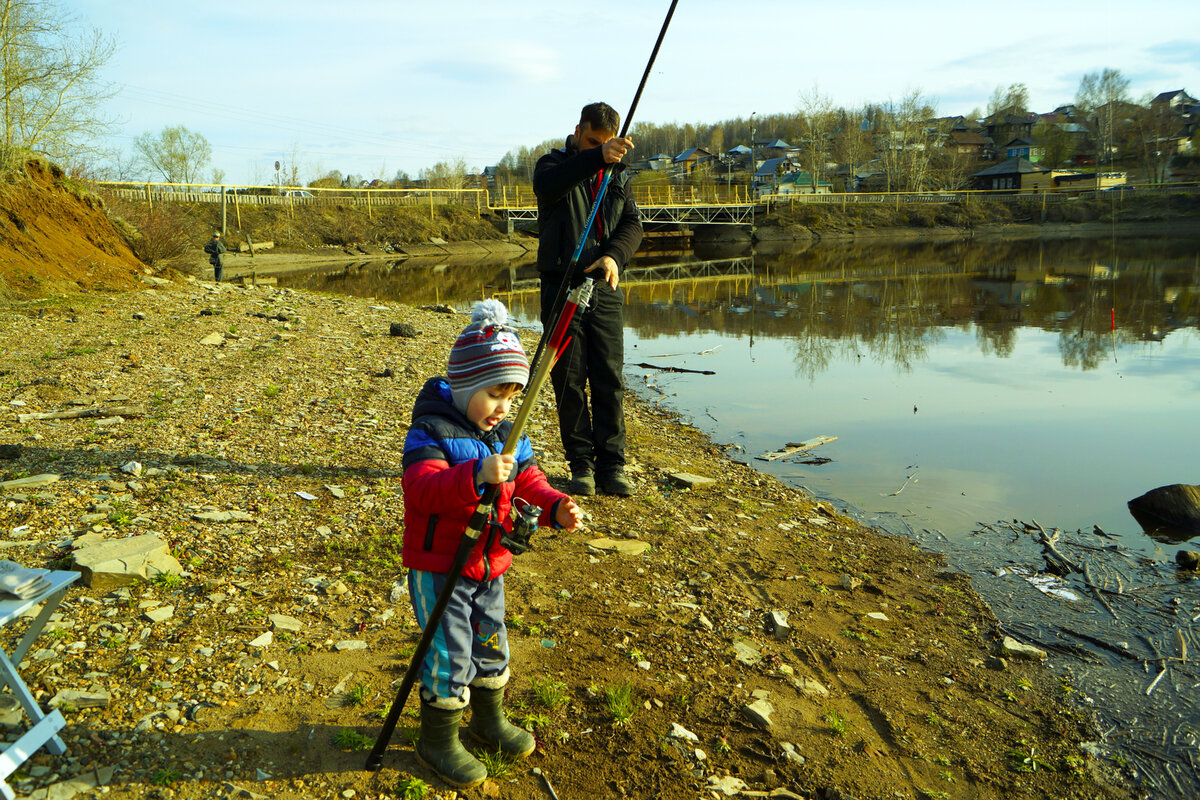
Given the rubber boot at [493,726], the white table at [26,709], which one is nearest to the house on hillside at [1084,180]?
the rubber boot at [493,726]

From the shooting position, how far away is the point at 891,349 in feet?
49.4

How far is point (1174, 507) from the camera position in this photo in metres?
6.60

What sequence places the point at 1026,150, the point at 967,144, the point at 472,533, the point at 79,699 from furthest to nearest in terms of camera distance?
the point at 967,144 < the point at 1026,150 < the point at 79,699 < the point at 472,533

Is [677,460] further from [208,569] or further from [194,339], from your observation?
[194,339]

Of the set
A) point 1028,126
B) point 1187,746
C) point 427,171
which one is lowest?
point 1187,746

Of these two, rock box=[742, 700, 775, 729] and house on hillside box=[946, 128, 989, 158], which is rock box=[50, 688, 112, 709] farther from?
house on hillside box=[946, 128, 989, 158]

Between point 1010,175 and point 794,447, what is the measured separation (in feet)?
308

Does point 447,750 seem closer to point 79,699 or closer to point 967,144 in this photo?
point 79,699

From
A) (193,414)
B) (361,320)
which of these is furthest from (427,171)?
(193,414)

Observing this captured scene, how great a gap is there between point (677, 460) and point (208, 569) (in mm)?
4606

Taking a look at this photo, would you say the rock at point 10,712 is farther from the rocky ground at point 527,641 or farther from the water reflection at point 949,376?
the water reflection at point 949,376

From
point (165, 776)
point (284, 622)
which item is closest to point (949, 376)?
point (284, 622)

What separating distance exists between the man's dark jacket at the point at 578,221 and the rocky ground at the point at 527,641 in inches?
72.7

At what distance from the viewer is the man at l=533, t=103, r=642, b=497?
→ 5207 millimetres
